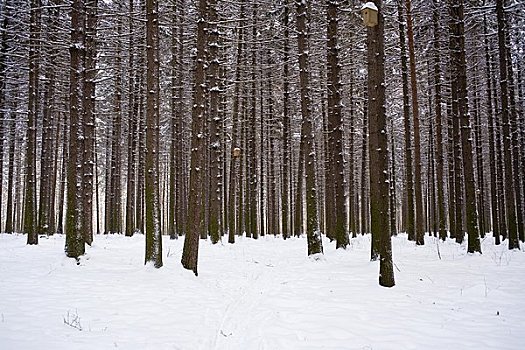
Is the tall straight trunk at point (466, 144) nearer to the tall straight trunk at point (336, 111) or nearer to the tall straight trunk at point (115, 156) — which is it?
the tall straight trunk at point (336, 111)

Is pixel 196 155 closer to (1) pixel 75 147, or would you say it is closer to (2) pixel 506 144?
(1) pixel 75 147

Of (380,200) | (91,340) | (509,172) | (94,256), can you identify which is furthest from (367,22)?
(94,256)

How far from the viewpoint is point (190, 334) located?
581 centimetres

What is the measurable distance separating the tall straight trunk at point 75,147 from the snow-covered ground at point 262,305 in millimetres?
646

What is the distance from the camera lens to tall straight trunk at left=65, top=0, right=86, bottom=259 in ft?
35.6

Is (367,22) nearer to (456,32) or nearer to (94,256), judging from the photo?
(456,32)

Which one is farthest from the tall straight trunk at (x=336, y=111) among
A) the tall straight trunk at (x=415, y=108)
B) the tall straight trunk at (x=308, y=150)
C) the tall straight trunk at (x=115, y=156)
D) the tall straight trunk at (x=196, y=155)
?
the tall straight trunk at (x=115, y=156)

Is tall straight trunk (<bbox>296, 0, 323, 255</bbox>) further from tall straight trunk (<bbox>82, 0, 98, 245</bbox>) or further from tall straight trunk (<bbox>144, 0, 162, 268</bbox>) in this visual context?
tall straight trunk (<bbox>82, 0, 98, 245</bbox>)

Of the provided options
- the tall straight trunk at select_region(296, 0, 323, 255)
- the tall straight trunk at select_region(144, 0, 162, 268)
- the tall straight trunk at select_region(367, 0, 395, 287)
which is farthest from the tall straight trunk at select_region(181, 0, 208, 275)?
the tall straight trunk at select_region(367, 0, 395, 287)

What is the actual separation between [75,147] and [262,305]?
24.1 ft

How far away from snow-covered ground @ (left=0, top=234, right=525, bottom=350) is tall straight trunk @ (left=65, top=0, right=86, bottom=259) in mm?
646

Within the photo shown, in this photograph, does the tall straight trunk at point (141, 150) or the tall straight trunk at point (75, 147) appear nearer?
the tall straight trunk at point (75, 147)

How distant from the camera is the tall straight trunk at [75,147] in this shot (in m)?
10.9

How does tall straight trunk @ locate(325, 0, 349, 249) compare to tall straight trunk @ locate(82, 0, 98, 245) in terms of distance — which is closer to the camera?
tall straight trunk @ locate(82, 0, 98, 245)
